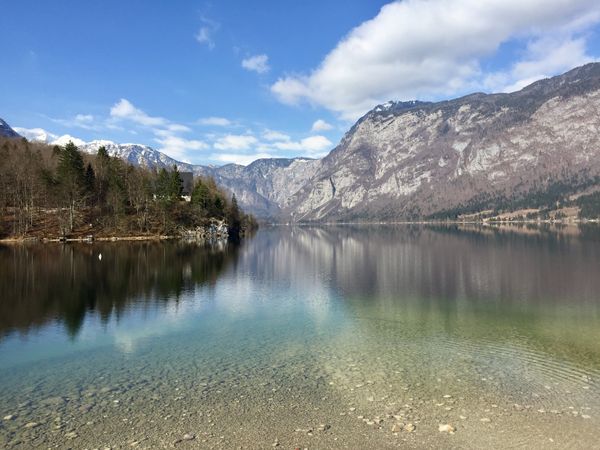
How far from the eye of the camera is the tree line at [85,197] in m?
122

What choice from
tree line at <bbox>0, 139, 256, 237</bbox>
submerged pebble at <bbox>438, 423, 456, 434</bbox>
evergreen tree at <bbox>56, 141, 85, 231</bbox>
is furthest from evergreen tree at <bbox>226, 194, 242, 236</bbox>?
submerged pebble at <bbox>438, 423, 456, 434</bbox>

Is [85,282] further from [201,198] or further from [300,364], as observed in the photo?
[201,198]

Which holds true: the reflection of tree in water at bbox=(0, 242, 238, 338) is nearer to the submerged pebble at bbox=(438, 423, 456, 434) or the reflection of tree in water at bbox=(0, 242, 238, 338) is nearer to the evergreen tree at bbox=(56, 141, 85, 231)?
the submerged pebble at bbox=(438, 423, 456, 434)

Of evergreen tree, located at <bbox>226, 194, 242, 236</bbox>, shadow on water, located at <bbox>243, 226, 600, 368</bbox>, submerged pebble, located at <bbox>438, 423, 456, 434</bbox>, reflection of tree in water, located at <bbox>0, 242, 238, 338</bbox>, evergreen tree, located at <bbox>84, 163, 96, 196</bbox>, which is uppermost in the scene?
evergreen tree, located at <bbox>84, 163, 96, 196</bbox>

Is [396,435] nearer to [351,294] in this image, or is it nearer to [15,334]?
[15,334]

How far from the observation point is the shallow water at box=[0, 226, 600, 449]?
51.0ft

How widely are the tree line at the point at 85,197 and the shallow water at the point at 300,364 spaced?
83803 mm

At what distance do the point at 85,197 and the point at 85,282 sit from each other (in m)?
86.4

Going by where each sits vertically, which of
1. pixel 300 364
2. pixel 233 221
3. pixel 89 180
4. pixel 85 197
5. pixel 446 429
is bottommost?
pixel 300 364

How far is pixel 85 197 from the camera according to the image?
128 metres

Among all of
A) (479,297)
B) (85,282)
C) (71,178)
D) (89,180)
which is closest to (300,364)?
(479,297)

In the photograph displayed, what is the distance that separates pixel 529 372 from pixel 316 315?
18.0 meters

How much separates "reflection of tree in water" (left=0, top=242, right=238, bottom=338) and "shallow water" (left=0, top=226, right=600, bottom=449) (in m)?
0.36

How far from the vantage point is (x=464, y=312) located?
3656 centimetres
